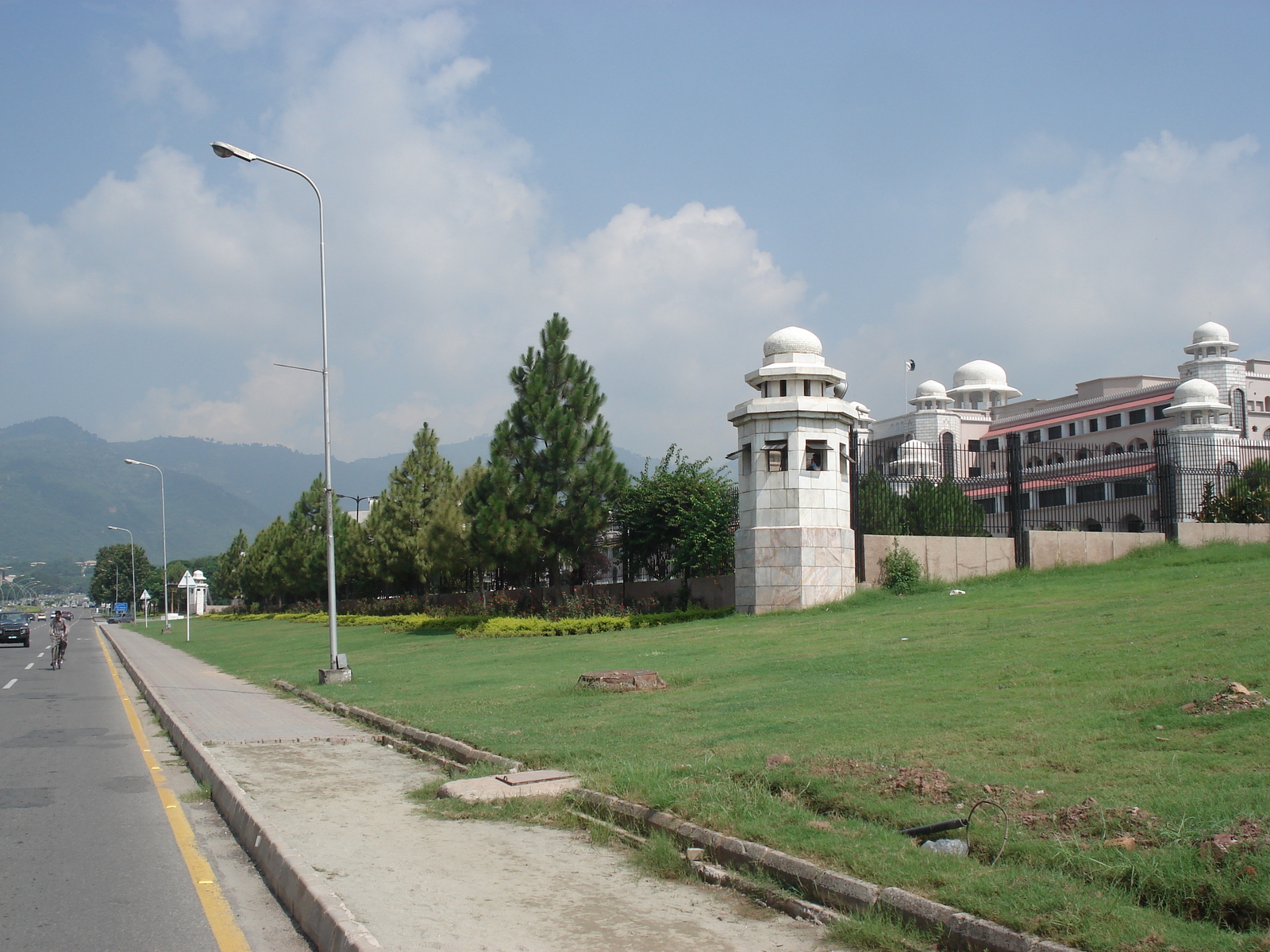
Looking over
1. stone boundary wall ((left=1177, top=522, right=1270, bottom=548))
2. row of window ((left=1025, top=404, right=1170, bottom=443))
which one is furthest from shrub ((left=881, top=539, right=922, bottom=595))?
row of window ((left=1025, top=404, right=1170, bottom=443))

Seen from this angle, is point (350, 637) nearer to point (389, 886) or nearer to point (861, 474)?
point (861, 474)

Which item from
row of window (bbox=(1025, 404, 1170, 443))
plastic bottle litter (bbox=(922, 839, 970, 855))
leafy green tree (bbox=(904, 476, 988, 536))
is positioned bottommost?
plastic bottle litter (bbox=(922, 839, 970, 855))

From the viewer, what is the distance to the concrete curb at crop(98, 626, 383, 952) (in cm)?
509

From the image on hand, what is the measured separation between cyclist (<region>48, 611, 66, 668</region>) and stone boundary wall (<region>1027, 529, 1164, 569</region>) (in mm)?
26563

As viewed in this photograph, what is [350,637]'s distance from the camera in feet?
127

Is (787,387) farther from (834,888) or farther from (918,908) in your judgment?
(918,908)

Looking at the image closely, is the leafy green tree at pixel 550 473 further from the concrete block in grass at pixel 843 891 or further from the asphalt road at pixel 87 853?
the concrete block in grass at pixel 843 891

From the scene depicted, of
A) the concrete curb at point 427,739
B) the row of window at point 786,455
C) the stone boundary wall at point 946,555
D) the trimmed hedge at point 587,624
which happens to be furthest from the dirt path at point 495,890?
the trimmed hedge at point 587,624

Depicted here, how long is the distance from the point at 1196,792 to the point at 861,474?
19660mm

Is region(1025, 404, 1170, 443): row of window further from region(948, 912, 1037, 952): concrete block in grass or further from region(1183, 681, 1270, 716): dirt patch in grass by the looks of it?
region(948, 912, 1037, 952): concrete block in grass

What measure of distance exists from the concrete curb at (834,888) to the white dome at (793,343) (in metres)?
17.7

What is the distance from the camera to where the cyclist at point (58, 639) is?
30.0 m

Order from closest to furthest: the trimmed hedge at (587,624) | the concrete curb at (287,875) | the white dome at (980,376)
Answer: the concrete curb at (287,875) → the trimmed hedge at (587,624) → the white dome at (980,376)

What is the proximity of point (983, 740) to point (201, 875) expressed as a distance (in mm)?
5612
